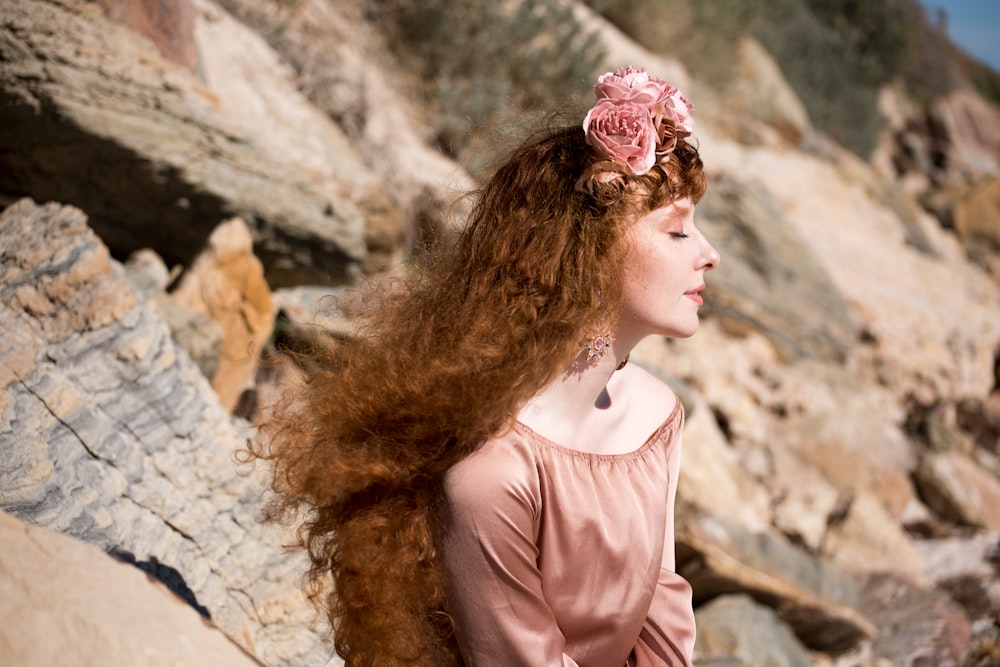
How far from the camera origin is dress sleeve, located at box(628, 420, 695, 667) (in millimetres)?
1981

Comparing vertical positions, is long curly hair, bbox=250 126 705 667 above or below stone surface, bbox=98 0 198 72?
above

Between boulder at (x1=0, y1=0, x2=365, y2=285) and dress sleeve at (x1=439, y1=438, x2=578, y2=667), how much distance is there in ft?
7.30

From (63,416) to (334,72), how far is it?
408cm

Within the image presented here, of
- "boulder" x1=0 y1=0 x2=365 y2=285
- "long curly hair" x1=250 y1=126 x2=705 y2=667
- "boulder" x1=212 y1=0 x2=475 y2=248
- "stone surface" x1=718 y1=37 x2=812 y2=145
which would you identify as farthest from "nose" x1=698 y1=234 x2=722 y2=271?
"stone surface" x1=718 y1=37 x2=812 y2=145

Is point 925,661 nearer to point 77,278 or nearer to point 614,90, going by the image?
point 614,90

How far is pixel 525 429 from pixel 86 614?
848 millimetres

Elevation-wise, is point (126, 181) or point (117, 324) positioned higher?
point (117, 324)

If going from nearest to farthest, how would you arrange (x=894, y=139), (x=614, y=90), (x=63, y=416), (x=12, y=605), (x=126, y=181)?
(x=12, y=605) → (x=614, y=90) → (x=63, y=416) → (x=126, y=181) → (x=894, y=139)

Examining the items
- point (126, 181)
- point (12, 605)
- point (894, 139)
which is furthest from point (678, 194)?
point (894, 139)

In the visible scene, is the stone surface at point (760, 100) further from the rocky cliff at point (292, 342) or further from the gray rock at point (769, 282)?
the gray rock at point (769, 282)

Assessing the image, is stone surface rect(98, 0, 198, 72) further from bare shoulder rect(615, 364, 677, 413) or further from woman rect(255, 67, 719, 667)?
bare shoulder rect(615, 364, 677, 413)

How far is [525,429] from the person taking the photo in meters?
1.74

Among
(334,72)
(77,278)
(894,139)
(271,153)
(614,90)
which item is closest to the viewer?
(614,90)

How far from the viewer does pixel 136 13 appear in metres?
3.65
